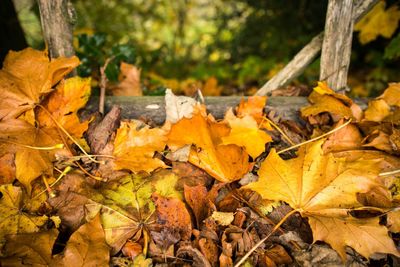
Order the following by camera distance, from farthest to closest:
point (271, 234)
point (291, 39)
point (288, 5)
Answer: point (291, 39)
point (288, 5)
point (271, 234)

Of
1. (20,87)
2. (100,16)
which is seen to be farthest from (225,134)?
(100,16)

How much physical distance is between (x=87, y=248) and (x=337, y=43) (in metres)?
1.52

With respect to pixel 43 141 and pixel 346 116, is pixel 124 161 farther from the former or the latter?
pixel 346 116

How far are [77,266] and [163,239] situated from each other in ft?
0.90

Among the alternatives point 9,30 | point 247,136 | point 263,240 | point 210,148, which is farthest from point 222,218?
point 9,30

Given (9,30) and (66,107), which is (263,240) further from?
(9,30)

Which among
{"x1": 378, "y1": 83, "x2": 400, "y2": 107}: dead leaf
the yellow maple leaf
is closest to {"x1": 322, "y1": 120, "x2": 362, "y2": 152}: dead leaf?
{"x1": 378, "y1": 83, "x2": 400, "y2": 107}: dead leaf

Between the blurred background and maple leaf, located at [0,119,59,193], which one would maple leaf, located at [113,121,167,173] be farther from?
the blurred background

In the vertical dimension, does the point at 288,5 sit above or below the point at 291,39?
above

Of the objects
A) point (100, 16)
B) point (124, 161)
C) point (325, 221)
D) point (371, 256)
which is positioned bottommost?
point (371, 256)

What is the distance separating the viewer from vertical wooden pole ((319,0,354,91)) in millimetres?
1547

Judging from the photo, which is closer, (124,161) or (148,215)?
(148,215)

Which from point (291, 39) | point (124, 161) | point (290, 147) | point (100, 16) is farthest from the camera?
point (100, 16)

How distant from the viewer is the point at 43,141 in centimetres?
125
